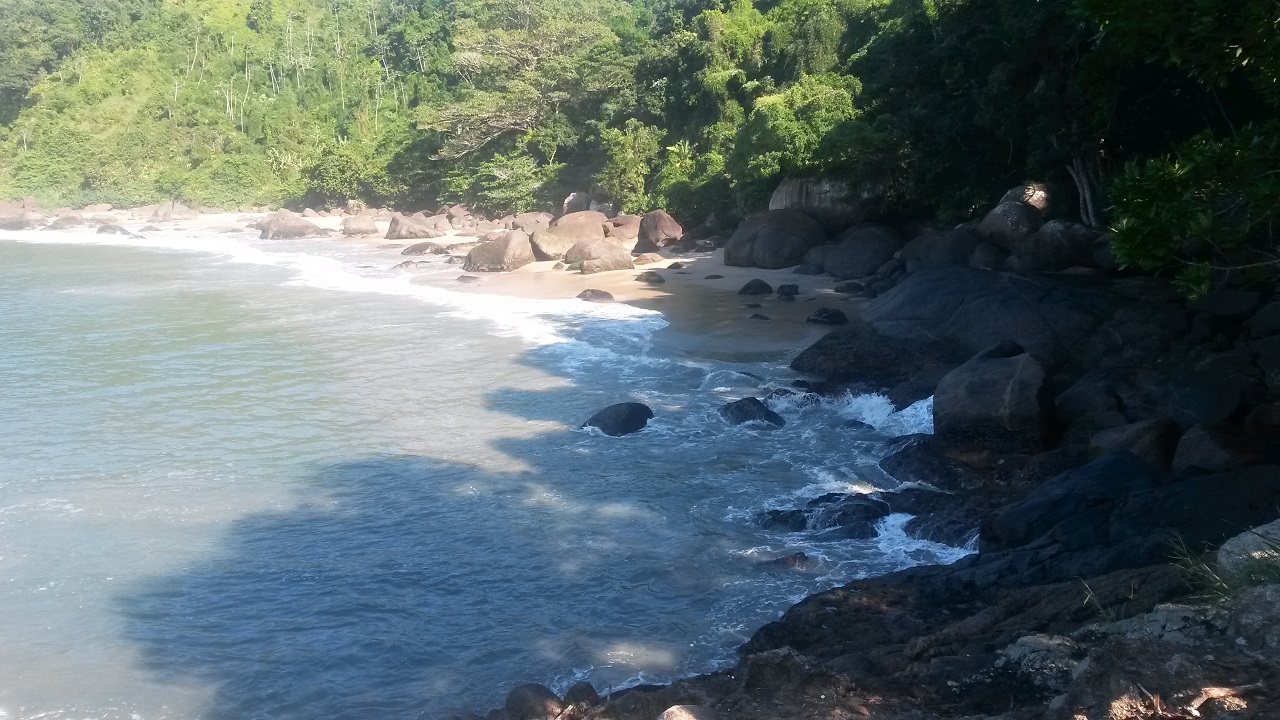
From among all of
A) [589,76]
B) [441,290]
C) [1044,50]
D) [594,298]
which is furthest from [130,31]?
[1044,50]

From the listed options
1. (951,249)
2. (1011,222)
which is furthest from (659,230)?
(1011,222)

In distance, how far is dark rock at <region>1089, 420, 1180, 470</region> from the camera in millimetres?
9508

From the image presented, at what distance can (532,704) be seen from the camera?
6.80 meters

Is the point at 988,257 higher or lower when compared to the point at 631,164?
lower

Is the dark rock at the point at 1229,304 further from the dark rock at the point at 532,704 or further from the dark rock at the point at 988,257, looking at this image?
the dark rock at the point at 532,704

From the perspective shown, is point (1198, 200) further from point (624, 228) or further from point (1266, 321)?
point (624, 228)

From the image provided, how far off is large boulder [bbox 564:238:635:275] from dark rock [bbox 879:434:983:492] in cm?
1555

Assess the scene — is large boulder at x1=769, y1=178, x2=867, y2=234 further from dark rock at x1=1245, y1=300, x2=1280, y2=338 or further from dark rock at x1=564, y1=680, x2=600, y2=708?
dark rock at x1=564, y1=680, x2=600, y2=708

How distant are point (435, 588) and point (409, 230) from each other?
3119 centimetres

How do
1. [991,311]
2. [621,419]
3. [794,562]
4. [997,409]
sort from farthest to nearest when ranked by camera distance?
[991,311] < [621,419] < [997,409] < [794,562]

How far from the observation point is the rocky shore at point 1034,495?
4797mm

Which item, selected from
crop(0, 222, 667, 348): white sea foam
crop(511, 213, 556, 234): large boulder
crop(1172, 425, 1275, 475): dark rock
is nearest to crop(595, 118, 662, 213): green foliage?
crop(511, 213, 556, 234): large boulder

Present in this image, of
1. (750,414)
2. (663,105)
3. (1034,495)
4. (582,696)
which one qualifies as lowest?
(582,696)

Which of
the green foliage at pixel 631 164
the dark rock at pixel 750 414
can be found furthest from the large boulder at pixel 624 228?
the dark rock at pixel 750 414
